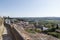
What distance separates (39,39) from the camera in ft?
18.6

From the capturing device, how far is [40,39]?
5.74m

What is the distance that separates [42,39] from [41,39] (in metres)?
0.06

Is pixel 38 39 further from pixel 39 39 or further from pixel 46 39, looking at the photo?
pixel 46 39

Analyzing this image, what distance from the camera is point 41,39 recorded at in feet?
18.7

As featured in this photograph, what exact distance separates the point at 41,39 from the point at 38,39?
0.53 ft

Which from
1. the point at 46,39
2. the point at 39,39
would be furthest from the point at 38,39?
the point at 46,39

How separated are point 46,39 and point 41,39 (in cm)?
29

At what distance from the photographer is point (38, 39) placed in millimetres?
5625

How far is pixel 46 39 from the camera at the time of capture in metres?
5.86

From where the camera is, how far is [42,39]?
226 inches

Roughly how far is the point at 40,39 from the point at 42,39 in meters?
0.09

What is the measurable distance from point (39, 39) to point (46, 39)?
390 mm

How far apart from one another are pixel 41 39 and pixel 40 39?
0.06m

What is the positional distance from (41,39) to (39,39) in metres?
0.10
